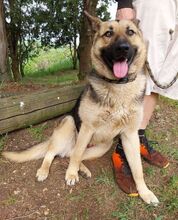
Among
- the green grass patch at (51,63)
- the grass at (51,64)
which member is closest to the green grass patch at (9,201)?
the grass at (51,64)

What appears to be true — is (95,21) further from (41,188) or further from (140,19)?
(41,188)

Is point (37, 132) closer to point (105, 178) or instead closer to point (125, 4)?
point (105, 178)

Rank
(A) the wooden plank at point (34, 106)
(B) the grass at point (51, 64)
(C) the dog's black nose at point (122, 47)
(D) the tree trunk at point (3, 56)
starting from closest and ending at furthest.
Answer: (C) the dog's black nose at point (122, 47) < (A) the wooden plank at point (34, 106) < (D) the tree trunk at point (3, 56) < (B) the grass at point (51, 64)

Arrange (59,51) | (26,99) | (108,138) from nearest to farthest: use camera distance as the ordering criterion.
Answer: (108,138) → (26,99) → (59,51)

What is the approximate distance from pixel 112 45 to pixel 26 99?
1464 mm

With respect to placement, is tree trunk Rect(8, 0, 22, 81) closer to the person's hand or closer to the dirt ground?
the dirt ground

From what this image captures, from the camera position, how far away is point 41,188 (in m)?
3.34

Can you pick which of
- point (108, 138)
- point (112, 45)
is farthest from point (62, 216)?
point (112, 45)

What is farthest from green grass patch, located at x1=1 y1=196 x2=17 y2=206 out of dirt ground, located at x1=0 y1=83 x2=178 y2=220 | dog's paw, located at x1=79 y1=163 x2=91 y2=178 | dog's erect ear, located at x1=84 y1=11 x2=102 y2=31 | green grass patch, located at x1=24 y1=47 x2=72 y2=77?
green grass patch, located at x1=24 y1=47 x2=72 y2=77

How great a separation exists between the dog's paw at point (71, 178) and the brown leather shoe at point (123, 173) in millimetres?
411

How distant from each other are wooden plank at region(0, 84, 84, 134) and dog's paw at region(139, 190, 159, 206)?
1.58 m

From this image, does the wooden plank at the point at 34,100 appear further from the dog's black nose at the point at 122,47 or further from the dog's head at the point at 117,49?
the dog's black nose at the point at 122,47

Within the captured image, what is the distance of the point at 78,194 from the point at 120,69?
4.02ft

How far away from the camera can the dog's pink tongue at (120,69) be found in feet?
10.3
